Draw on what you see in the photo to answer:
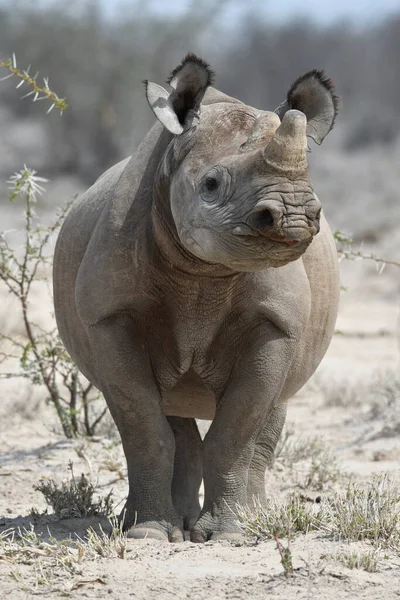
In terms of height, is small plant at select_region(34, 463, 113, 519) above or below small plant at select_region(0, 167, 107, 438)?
below

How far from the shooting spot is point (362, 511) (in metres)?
4.99

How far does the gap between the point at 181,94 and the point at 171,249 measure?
69 centimetres

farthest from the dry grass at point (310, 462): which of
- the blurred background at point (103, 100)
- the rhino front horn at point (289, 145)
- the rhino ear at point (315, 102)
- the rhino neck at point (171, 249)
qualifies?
the blurred background at point (103, 100)

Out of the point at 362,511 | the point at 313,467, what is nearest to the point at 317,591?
the point at 362,511

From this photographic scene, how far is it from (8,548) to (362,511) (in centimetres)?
148

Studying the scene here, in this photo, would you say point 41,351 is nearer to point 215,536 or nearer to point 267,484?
point 267,484

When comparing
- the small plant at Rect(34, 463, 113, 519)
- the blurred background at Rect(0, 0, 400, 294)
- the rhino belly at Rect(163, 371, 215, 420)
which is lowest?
the small plant at Rect(34, 463, 113, 519)

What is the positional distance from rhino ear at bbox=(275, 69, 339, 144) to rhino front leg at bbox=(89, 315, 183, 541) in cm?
122

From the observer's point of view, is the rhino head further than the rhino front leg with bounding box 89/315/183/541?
No

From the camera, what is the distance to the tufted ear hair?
5.18 m

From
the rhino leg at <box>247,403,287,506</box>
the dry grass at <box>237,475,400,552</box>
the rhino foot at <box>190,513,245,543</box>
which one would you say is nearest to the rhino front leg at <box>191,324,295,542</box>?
the rhino foot at <box>190,513,245,543</box>

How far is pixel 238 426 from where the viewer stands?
18.3ft

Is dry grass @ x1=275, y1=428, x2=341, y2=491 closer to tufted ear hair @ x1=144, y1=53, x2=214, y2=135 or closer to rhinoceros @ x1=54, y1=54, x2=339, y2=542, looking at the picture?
rhinoceros @ x1=54, y1=54, x2=339, y2=542

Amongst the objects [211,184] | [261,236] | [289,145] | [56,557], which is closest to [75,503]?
[56,557]
